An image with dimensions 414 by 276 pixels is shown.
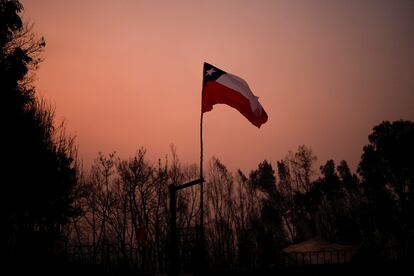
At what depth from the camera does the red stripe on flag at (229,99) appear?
11.4 m

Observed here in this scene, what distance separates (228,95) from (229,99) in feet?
0.47

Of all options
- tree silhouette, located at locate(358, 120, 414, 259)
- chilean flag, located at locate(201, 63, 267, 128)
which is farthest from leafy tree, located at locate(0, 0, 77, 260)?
tree silhouette, located at locate(358, 120, 414, 259)

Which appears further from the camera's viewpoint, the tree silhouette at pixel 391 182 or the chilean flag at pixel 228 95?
the tree silhouette at pixel 391 182

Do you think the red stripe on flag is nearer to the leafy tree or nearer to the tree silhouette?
the leafy tree

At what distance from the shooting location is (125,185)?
40625 mm

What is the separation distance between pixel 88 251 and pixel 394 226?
28022 millimetres

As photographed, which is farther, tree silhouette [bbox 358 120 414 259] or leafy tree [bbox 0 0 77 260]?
tree silhouette [bbox 358 120 414 259]

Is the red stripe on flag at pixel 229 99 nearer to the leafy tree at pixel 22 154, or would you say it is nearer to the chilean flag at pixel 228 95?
the chilean flag at pixel 228 95

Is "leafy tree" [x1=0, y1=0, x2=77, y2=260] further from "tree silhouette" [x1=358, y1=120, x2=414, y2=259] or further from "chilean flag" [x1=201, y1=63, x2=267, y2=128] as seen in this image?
"tree silhouette" [x1=358, y1=120, x2=414, y2=259]

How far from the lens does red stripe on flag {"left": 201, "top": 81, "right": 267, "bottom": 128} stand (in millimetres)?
11414

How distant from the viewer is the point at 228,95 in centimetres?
1159

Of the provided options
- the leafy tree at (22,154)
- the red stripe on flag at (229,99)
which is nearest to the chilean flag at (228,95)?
the red stripe on flag at (229,99)

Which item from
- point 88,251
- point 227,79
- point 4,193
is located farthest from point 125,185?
point 227,79

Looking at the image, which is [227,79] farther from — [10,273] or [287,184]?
[287,184]
